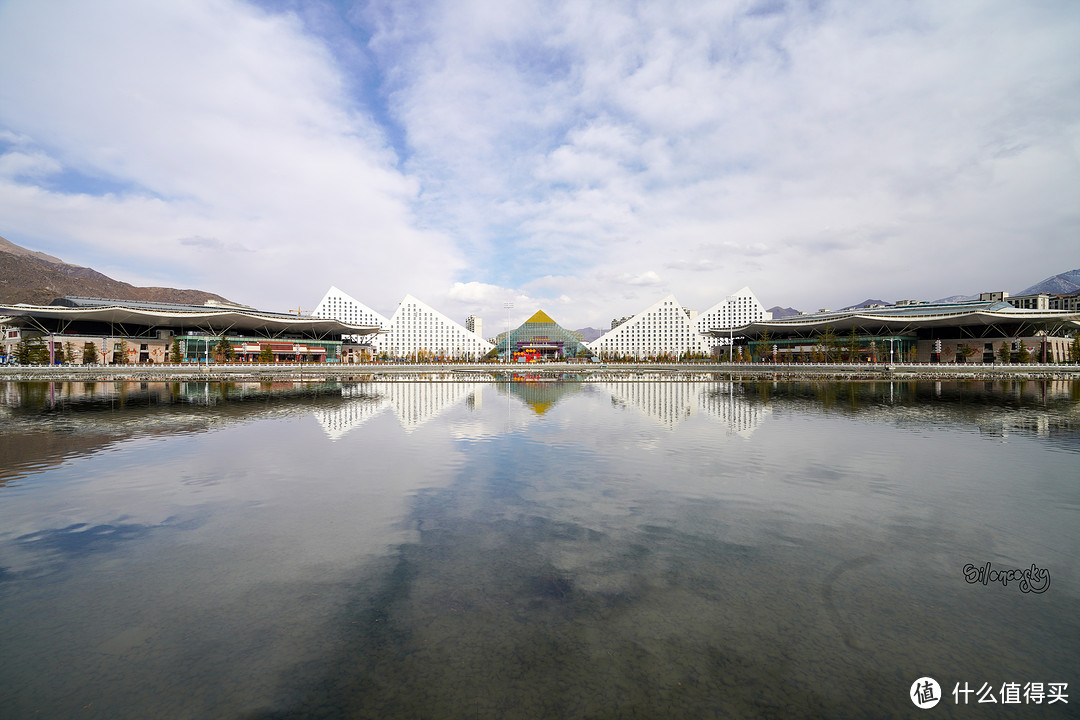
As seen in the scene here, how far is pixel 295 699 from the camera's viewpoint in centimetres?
385

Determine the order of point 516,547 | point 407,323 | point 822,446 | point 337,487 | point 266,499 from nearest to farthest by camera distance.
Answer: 1. point 516,547
2. point 266,499
3. point 337,487
4. point 822,446
5. point 407,323

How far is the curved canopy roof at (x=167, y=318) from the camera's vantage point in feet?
245

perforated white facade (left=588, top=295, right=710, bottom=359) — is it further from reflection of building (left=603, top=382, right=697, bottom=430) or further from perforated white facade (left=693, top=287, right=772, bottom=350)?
reflection of building (left=603, top=382, right=697, bottom=430)

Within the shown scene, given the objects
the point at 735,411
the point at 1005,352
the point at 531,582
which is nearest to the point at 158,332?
the point at 735,411

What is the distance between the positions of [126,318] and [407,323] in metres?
110

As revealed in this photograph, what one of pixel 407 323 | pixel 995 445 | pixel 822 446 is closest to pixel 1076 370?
pixel 995 445

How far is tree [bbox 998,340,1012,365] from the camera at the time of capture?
78.1 metres

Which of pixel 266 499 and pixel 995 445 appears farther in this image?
pixel 995 445

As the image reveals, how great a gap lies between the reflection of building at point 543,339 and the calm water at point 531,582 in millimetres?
132414

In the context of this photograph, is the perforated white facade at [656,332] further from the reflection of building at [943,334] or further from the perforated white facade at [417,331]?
the reflection of building at [943,334]

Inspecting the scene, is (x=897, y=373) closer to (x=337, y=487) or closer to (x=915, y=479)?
(x=915, y=479)

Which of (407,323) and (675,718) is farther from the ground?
(407,323)

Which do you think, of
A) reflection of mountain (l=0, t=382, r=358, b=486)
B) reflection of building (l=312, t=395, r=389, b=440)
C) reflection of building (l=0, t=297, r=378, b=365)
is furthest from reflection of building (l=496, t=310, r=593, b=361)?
reflection of building (l=312, t=395, r=389, b=440)

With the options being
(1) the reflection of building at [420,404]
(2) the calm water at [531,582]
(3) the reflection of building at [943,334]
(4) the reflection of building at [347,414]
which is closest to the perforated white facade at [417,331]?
(3) the reflection of building at [943,334]
